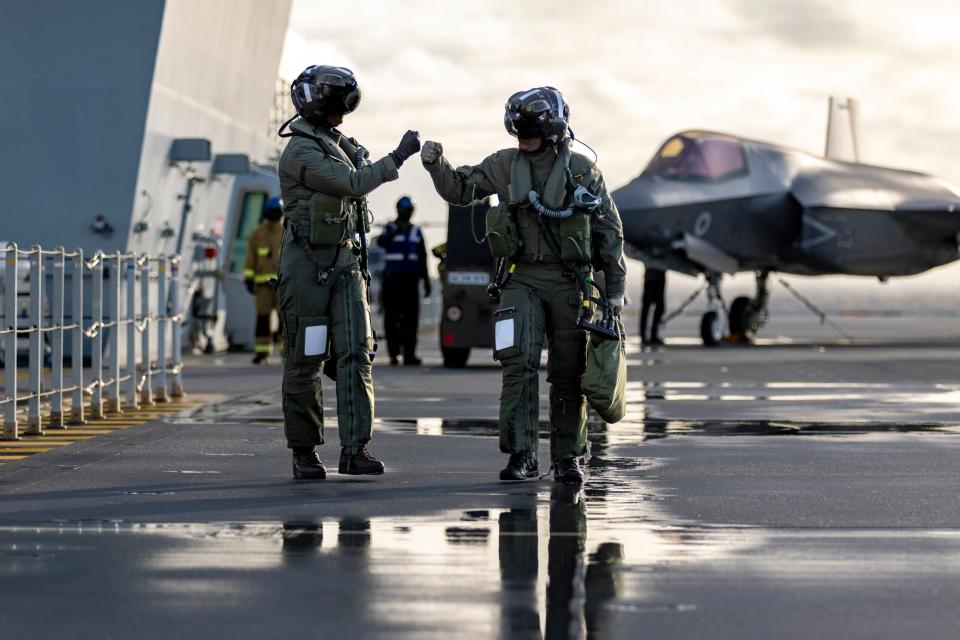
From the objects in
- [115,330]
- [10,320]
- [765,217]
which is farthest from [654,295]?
Result: [10,320]

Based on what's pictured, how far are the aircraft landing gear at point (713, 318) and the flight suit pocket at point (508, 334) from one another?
2089 centimetres

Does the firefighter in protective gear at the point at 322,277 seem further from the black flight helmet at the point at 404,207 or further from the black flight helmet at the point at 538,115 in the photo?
the black flight helmet at the point at 404,207

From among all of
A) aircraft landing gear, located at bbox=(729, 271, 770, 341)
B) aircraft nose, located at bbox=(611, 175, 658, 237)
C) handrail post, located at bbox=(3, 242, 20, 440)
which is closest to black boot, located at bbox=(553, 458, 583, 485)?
handrail post, located at bbox=(3, 242, 20, 440)

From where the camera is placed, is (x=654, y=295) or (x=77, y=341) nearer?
(x=77, y=341)

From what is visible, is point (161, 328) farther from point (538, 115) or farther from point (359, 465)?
point (538, 115)

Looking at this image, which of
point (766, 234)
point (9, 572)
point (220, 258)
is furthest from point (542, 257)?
point (766, 234)

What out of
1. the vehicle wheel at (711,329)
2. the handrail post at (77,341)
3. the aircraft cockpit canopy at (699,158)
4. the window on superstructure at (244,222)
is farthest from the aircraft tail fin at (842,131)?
the handrail post at (77,341)

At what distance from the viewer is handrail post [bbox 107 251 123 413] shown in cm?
1523

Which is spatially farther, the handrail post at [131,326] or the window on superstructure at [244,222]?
the window on superstructure at [244,222]

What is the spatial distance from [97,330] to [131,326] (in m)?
0.94

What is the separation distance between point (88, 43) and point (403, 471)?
14288mm

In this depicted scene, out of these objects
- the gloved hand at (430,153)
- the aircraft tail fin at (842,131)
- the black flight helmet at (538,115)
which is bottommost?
the gloved hand at (430,153)

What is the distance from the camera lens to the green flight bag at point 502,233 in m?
9.67

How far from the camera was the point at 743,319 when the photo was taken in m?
32.8
